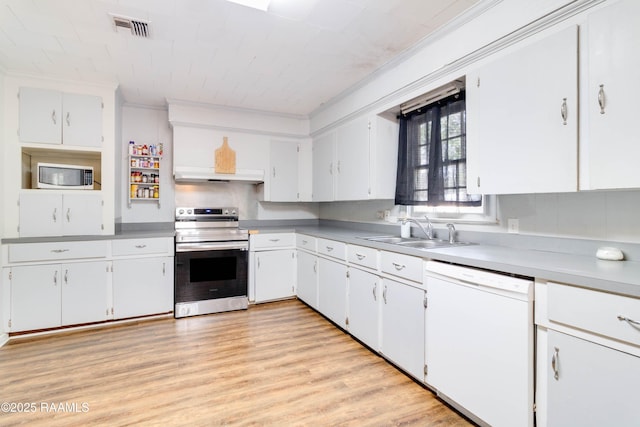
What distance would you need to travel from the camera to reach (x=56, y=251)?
2965 millimetres

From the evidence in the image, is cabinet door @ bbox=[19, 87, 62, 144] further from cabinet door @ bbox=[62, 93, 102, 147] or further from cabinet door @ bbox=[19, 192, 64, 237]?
cabinet door @ bbox=[19, 192, 64, 237]

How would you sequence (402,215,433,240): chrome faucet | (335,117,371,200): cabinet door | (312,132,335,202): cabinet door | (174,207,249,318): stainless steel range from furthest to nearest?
(312,132,335,202): cabinet door
(174,207,249,318): stainless steel range
(335,117,371,200): cabinet door
(402,215,433,240): chrome faucet

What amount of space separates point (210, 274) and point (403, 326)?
2288mm

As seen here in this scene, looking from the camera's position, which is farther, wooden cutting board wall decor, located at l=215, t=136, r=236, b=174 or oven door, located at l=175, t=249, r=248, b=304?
wooden cutting board wall decor, located at l=215, t=136, r=236, b=174

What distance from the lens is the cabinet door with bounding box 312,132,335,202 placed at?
3.85 metres

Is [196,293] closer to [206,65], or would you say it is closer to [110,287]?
[110,287]

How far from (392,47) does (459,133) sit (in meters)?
0.86

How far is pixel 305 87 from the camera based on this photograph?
10.8ft

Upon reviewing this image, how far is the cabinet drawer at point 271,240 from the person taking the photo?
3.80 meters

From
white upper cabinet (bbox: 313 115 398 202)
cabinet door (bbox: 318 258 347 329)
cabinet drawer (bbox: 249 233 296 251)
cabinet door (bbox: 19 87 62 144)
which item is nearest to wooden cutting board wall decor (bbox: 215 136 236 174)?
cabinet drawer (bbox: 249 233 296 251)

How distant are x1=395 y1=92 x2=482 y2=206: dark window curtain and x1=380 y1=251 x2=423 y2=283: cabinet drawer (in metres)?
0.69

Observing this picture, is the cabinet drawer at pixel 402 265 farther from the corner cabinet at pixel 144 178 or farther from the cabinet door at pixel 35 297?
the cabinet door at pixel 35 297

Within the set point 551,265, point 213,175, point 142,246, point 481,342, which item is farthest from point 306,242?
point 551,265

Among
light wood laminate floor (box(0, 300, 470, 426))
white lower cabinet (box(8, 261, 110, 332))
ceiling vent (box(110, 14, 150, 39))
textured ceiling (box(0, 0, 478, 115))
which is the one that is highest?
textured ceiling (box(0, 0, 478, 115))
